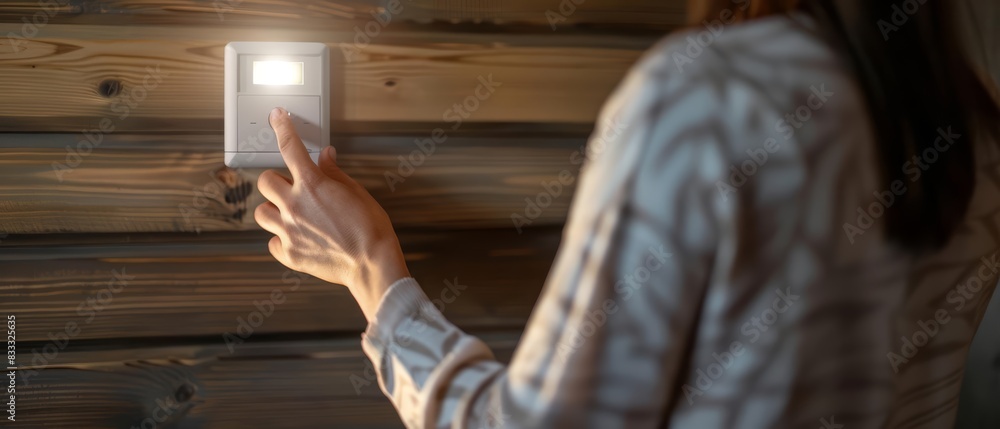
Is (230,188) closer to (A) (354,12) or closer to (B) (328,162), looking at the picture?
(B) (328,162)

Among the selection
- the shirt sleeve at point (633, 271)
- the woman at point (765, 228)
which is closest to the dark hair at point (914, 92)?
the woman at point (765, 228)

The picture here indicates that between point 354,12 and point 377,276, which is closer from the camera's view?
point 377,276

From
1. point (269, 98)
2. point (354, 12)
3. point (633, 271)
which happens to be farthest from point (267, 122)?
point (633, 271)

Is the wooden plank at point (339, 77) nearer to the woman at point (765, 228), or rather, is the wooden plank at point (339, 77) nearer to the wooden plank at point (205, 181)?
the wooden plank at point (205, 181)

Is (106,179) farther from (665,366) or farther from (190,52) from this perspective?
(665,366)

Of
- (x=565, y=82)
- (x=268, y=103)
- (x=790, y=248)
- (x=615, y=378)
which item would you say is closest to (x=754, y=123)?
(x=790, y=248)

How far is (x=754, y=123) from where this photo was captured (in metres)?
0.49

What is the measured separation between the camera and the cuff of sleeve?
2.22 ft

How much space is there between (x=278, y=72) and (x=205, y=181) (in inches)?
6.0

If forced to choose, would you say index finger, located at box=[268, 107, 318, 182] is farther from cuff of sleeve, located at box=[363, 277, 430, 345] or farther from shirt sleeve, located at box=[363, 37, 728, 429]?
shirt sleeve, located at box=[363, 37, 728, 429]

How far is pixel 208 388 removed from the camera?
36.3 inches

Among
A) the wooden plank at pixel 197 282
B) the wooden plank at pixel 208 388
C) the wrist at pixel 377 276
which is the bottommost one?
the wooden plank at pixel 208 388

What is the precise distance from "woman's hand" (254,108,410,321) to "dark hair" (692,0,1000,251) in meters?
0.39

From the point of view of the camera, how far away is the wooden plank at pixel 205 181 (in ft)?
2.86
